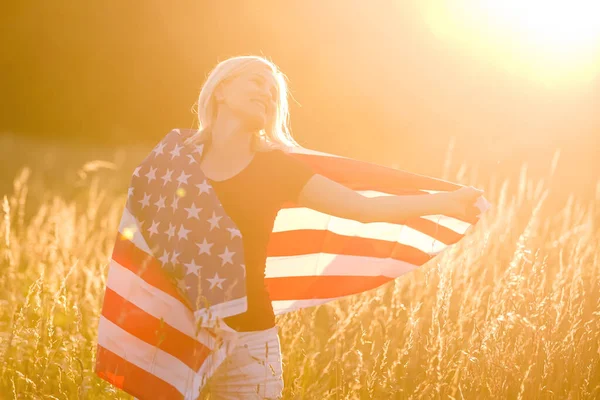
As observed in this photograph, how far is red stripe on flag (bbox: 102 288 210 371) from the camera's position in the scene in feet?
8.29

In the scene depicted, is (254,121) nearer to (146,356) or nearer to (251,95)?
(251,95)

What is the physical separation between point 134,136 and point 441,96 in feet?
44.0

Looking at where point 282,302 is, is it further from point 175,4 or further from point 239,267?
point 175,4

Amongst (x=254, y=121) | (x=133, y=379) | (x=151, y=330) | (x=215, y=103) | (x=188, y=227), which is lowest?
(x=133, y=379)

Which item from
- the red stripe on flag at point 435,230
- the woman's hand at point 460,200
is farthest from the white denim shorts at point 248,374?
the red stripe on flag at point 435,230

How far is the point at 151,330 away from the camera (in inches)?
104

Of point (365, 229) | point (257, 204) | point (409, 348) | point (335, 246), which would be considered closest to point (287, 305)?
point (335, 246)

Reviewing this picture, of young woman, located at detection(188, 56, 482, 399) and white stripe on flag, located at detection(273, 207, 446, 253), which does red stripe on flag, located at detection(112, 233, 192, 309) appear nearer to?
young woman, located at detection(188, 56, 482, 399)

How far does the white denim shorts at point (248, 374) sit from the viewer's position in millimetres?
2471

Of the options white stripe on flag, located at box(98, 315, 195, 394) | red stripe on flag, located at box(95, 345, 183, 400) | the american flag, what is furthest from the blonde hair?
red stripe on flag, located at box(95, 345, 183, 400)

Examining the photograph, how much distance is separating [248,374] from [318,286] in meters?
0.92

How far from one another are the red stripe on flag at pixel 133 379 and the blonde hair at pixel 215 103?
3.18ft

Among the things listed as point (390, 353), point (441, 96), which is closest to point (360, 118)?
point (441, 96)

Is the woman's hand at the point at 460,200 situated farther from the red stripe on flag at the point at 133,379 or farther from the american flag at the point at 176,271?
the red stripe on flag at the point at 133,379
